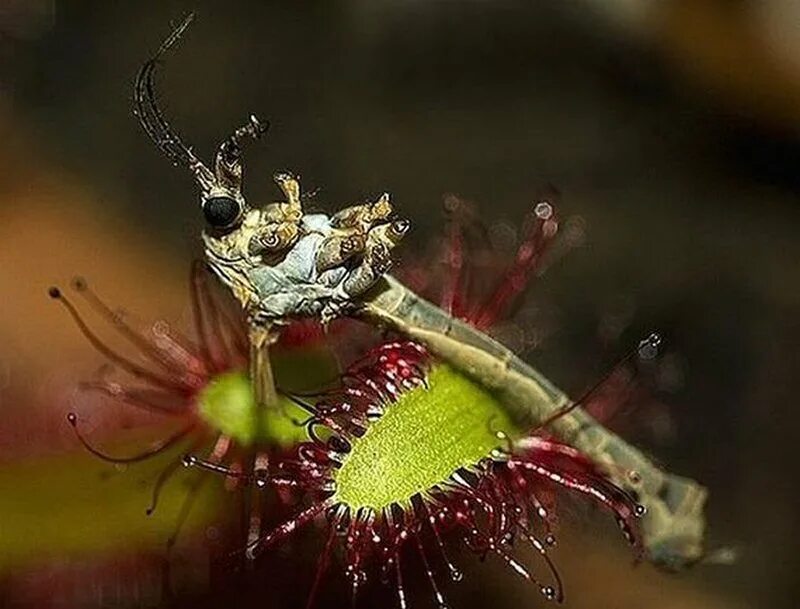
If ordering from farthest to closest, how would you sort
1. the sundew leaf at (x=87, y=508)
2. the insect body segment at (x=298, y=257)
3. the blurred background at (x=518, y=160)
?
1. the blurred background at (x=518, y=160)
2. the sundew leaf at (x=87, y=508)
3. the insect body segment at (x=298, y=257)

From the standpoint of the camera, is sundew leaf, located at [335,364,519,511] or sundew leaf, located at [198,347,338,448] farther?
sundew leaf, located at [198,347,338,448]

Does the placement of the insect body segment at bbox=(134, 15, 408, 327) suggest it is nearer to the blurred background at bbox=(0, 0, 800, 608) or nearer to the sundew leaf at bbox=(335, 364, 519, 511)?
the sundew leaf at bbox=(335, 364, 519, 511)

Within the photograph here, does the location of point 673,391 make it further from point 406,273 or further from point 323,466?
point 323,466

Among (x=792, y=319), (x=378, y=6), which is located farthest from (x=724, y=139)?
(x=378, y=6)

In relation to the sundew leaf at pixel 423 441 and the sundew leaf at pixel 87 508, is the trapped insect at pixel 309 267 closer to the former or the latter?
the sundew leaf at pixel 423 441

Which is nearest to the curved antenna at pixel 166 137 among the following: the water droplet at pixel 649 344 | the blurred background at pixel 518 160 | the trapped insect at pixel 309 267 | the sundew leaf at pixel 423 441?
the trapped insect at pixel 309 267

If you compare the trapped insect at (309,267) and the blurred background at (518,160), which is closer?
the trapped insect at (309,267)

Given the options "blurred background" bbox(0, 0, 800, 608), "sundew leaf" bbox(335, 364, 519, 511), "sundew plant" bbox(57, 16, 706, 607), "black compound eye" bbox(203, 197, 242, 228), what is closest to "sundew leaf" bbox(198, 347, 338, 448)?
"sundew plant" bbox(57, 16, 706, 607)
